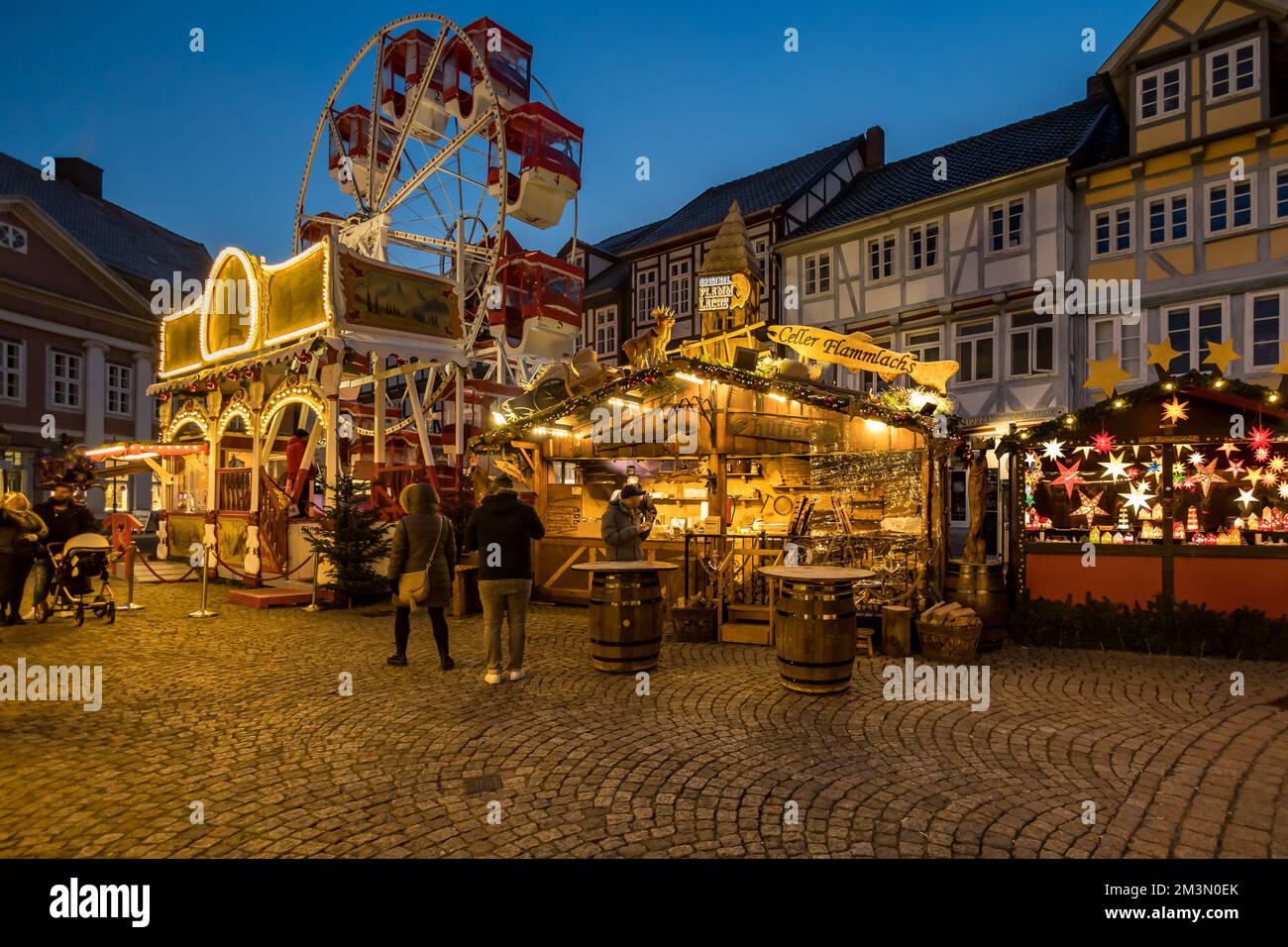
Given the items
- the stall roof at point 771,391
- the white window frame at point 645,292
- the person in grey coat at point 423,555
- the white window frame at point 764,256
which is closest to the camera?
the person in grey coat at point 423,555

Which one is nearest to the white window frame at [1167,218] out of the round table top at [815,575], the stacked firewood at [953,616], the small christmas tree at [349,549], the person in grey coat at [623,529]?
the stacked firewood at [953,616]

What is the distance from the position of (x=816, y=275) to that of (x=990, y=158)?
5.46m

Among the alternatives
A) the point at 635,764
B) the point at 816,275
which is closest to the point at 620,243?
the point at 816,275

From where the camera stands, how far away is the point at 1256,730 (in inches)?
195

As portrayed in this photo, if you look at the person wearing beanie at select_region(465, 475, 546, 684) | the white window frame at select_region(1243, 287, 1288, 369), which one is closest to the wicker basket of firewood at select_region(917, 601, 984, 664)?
the person wearing beanie at select_region(465, 475, 546, 684)

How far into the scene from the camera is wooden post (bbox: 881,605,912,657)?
7.42 meters

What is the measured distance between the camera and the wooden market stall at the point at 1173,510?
7.42 metres

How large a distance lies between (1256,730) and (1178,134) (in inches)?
635

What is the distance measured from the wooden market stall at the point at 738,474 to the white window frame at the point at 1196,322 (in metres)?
9.33

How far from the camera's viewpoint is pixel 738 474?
11547 millimetres

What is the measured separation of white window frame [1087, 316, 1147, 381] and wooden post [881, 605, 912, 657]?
12135mm

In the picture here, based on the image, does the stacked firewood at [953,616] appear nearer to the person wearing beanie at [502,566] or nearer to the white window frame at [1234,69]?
the person wearing beanie at [502,566]

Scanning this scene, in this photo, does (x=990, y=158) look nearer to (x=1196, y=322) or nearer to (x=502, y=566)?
(x=1196, y=322)
